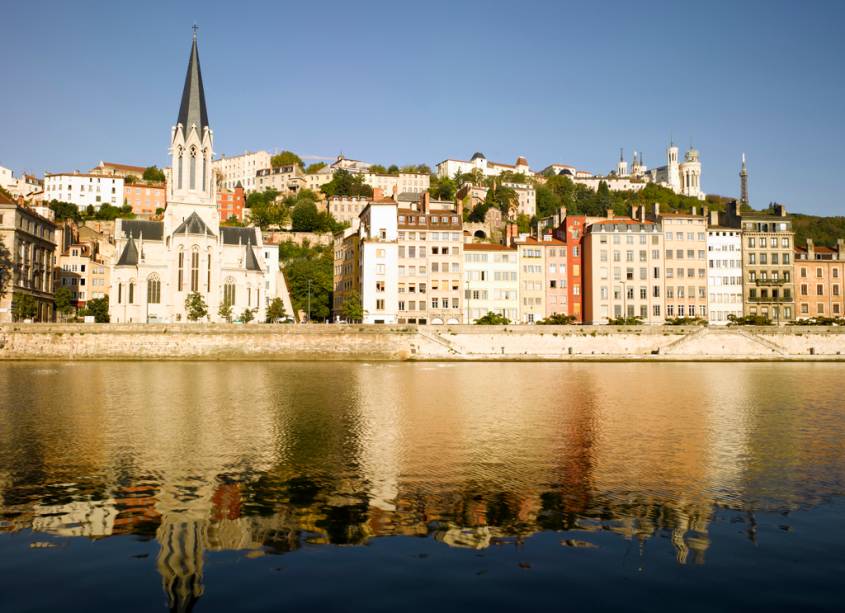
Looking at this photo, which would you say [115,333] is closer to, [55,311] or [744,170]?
[55,311]

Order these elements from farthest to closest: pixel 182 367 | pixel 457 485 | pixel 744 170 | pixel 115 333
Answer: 1. pixel 744 170
2. pixel 115 333
3. pixel 182 367
4. pixel 457 485

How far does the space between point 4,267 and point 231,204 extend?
87610 mm

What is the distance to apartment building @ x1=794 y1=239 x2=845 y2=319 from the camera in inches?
3691

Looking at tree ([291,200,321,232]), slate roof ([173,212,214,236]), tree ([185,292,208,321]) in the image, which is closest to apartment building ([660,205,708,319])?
tree ([185,292,208,321])

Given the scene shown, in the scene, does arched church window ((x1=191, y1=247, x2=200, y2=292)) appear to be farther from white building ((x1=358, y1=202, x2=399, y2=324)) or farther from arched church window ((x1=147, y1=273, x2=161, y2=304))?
white building ((x1=358, y1=202, x2=399, y2=324))

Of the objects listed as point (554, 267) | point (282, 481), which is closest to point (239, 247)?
point (554, 267)

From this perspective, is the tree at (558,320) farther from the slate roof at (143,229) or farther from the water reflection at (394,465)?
the slate roof at (143,229)

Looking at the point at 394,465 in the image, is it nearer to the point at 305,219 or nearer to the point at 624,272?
the point at 624,272

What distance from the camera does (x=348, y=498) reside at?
15.5m

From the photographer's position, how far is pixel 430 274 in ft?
279

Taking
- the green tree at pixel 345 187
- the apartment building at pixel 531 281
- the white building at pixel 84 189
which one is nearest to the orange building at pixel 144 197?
the white building at pixel 84 189

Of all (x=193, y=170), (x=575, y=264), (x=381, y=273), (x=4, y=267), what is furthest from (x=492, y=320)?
(x=4, y=267)

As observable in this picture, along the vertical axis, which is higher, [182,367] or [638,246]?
[638,246]

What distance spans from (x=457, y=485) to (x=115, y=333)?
199 feet
